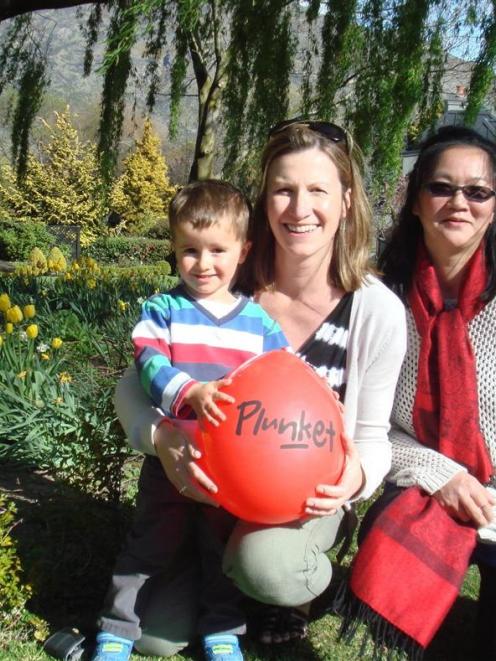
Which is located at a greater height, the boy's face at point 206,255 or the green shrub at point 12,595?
the boy's face at point 206,255

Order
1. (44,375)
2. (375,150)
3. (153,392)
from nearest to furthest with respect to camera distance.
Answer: (153,392), (44,375), (375,150)

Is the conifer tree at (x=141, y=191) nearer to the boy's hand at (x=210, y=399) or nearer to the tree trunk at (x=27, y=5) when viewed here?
the tree trunk at (x=27, y=5)

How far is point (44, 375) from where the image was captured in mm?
3693

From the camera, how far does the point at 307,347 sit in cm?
232

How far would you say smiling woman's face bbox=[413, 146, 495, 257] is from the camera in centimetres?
232

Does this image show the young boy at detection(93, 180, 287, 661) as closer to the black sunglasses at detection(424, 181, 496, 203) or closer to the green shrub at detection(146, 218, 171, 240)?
the black sunglasses at detection(424, 181, 496, 203)

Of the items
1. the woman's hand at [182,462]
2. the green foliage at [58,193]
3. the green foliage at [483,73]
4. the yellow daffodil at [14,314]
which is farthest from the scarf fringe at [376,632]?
the green foliage at [58,193]

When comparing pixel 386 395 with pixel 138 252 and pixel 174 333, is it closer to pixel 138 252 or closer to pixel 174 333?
pixel 174 333

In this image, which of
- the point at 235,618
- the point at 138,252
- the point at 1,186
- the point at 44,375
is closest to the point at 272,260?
the point at 235,618

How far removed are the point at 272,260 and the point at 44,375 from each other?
1.66 m

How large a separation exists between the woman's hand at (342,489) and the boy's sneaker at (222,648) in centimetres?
53

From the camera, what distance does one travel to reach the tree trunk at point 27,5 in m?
5.59

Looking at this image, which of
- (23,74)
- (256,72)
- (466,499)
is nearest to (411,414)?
(466,499)

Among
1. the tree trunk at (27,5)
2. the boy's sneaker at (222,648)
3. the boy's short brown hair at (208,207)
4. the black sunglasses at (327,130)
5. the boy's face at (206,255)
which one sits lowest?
the boy's sneaker at (222,648)
